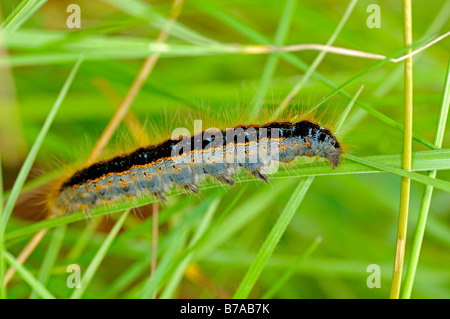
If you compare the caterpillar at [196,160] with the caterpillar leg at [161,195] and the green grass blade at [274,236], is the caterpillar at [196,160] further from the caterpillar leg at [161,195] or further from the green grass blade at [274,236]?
the green grass blade at [274,236]

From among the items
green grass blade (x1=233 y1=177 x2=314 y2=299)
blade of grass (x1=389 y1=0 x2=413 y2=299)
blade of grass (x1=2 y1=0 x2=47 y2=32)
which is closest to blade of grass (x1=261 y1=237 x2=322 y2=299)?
green grass blade (x1=233 y1=177 x2=314 y2=299)

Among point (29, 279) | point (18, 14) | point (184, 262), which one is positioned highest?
point (18, 14)

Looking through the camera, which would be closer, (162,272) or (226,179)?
(162,272)

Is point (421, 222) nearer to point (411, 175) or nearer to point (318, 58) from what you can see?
point (411, 175)

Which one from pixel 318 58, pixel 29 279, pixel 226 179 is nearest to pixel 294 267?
pixel 226 179

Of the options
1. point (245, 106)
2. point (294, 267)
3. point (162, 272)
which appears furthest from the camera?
A: point (245, 106)
